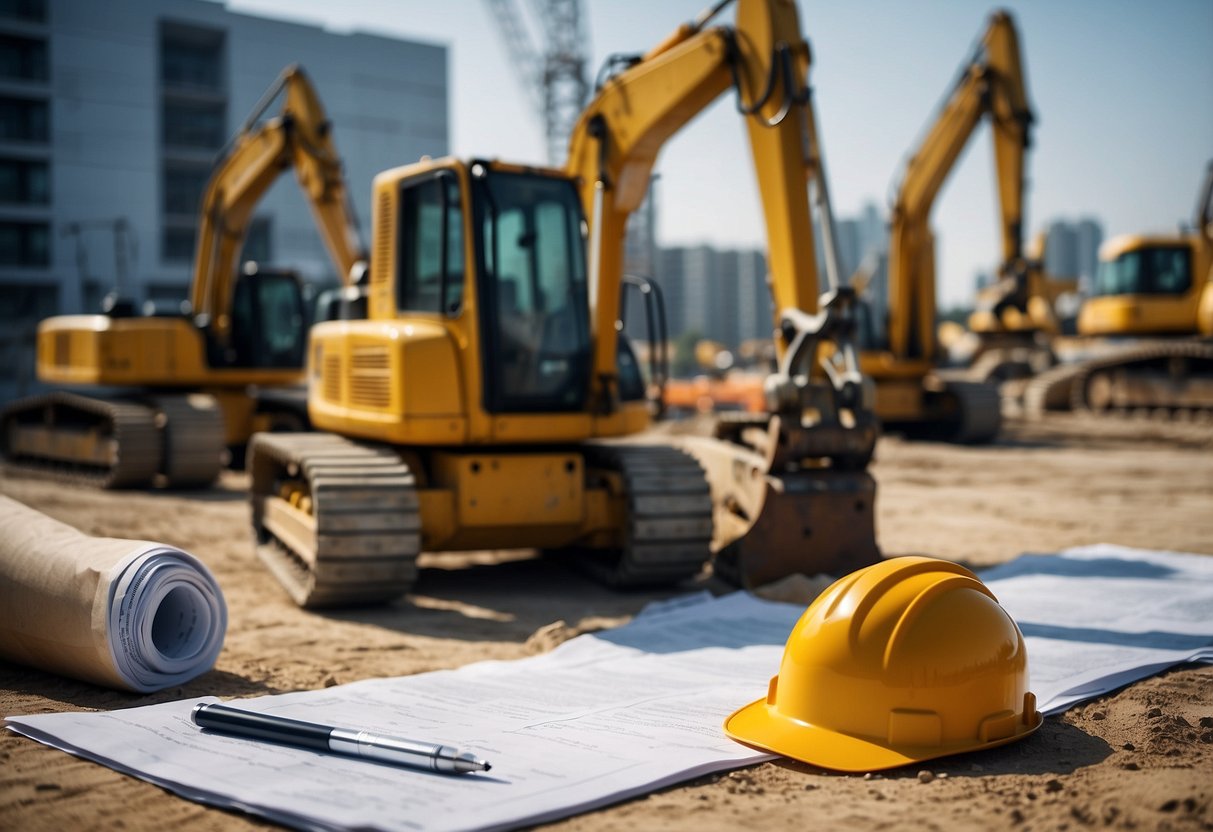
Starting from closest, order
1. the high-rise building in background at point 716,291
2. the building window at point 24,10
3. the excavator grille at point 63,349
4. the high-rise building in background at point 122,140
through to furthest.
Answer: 1. the excavator grille at point 63,349
2. the high-rise building in background at point 122,140
3. the building window at point 24,10
4. the high-rise building in background at point 716,291

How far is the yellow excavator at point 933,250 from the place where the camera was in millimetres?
17609

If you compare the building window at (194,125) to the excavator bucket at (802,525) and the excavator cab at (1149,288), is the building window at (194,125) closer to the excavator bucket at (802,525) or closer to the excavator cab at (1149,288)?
the excavator cab at (1149,288)

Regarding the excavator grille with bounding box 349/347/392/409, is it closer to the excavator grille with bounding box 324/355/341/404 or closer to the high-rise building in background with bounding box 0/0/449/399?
the excavator grille with bounding box 324/355/341/404

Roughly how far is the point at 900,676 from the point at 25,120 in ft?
161

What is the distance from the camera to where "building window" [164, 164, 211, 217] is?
49.5m

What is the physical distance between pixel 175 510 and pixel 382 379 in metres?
5.82

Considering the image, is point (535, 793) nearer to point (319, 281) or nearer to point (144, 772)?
point (144, 772)

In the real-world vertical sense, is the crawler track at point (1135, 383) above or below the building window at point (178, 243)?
below

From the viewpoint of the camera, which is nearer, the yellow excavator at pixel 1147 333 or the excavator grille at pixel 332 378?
the excavator grille at pixel 332 378

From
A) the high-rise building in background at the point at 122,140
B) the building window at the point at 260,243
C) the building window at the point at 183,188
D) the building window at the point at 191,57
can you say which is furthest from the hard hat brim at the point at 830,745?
the building window at the point at 191,57

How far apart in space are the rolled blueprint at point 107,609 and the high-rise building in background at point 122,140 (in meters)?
35.8

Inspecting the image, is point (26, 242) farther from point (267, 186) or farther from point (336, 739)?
point (336, 739)

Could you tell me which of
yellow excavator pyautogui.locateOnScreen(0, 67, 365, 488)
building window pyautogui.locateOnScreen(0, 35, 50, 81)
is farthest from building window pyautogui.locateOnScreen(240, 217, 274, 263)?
yellow excavator pyautogui.locateOnScreen(0, 67, 365, 488)

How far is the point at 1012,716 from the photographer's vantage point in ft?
14.7
